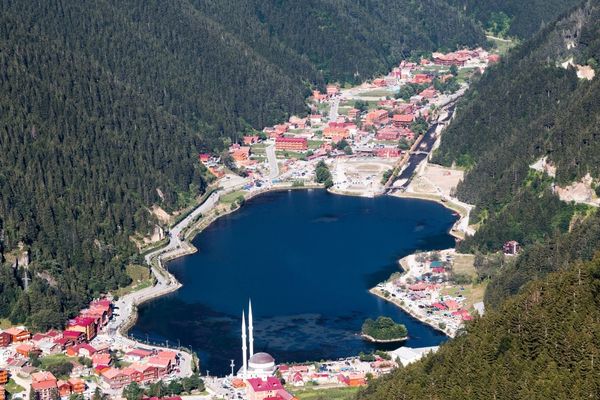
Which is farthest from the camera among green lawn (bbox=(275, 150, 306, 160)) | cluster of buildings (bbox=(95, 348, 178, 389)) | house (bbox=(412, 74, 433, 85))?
house (bbox=(412, 74, 433, 85))

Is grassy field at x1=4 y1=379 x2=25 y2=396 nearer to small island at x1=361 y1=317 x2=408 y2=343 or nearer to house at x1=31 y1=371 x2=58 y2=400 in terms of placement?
house at x1=31 y1=371 x2=58 y2=400

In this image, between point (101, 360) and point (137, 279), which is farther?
point (137, 279)

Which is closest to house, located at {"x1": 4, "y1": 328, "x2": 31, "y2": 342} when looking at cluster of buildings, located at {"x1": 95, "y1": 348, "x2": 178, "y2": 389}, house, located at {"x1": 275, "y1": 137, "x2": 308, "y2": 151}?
cluster of buildings, located at {"x1": 95, "y1": 348, "x2": 178, "y2": 389}

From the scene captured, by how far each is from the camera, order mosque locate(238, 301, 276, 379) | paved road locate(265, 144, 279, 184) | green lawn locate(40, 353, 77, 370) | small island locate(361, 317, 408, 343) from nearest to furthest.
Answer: mosque locate(238, 301, 276, 379) → green lawn locate(40, 353, 77, 370) → small island locate(361, 317, 408, 343) → paved road locate(265, 144, 279, 184)

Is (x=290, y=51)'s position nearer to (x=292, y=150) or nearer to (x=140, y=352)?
A: (x=292, y=150)

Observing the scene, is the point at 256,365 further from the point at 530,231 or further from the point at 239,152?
the point at 239,152

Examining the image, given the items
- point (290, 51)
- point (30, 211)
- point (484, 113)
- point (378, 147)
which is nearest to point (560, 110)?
point (484, 113)

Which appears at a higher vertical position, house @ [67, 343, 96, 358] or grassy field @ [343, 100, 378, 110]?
grassy field @ [343, 100, 378, 110]

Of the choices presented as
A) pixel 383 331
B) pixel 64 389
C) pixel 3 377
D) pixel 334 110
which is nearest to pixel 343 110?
pixel 334 110
